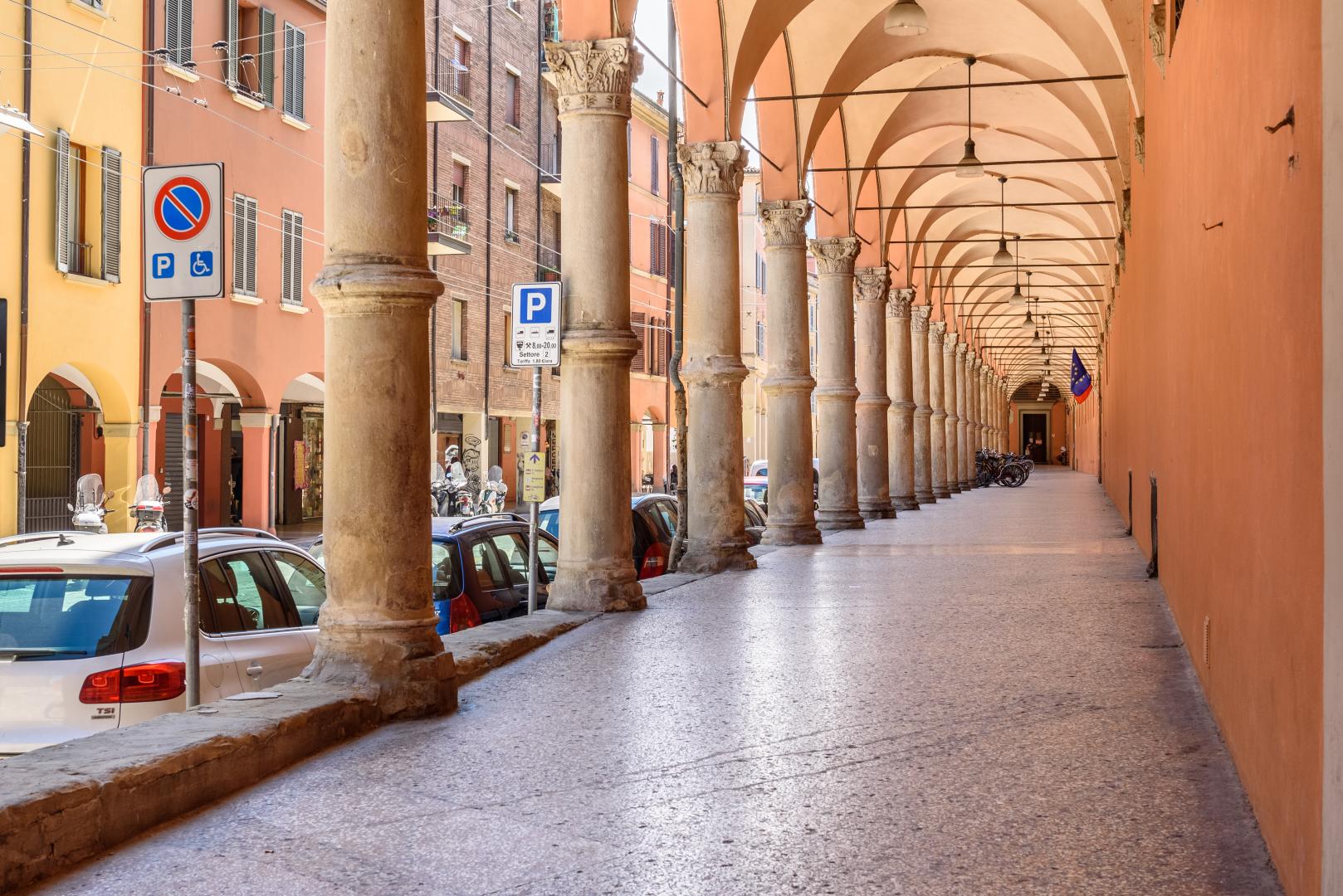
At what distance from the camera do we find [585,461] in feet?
33.5

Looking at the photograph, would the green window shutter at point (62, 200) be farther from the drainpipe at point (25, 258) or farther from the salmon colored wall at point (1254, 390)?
the salmon colored wall at point (1254, 390)

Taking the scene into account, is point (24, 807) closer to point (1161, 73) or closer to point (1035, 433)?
point (1161, 73)

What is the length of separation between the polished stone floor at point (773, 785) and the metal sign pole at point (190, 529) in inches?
23.5

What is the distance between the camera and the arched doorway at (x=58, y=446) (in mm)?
19000

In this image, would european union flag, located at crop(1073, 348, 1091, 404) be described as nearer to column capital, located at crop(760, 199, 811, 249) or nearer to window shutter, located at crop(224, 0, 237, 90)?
column capital, located at crop(760, 199, 811, 249)

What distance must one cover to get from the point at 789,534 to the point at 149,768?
1341cm

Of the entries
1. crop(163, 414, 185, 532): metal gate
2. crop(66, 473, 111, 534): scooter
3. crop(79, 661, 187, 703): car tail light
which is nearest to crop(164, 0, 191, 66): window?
crop(163, 414, 185, 532): metal gate

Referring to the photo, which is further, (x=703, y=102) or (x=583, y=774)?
(x=703, y=102)

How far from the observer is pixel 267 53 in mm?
22547

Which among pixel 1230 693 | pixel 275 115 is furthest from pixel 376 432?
pixel 275 115

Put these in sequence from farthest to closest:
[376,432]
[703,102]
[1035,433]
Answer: [1035,433]
[703,102]
[376,432]

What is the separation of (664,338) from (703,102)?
28233 millimetres

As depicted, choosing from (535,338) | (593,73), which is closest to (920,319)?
(593,73)

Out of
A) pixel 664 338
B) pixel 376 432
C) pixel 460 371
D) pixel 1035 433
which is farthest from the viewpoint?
pixel 1035 433
